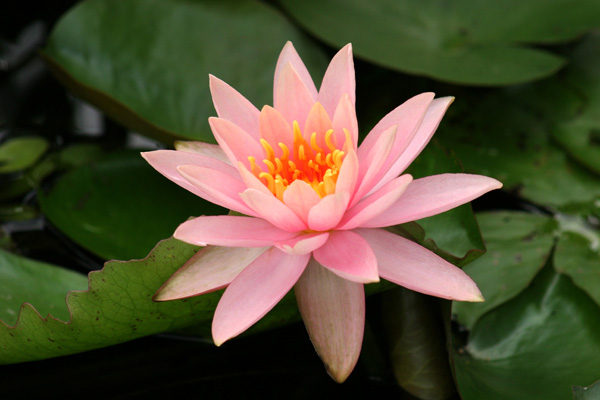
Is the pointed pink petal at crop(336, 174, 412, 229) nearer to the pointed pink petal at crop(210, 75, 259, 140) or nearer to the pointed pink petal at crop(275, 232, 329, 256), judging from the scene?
the pointed pink petal at crop(275, 232, 329, 256)

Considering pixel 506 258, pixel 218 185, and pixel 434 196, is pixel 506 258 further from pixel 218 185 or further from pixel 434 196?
pixel 218 185

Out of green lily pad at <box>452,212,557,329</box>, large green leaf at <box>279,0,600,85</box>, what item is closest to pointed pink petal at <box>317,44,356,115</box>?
green lily pad at <box>452,212,557,329</box>

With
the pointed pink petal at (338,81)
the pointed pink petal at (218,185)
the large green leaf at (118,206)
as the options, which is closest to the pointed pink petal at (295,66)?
the pointed pink petal at (338,81)

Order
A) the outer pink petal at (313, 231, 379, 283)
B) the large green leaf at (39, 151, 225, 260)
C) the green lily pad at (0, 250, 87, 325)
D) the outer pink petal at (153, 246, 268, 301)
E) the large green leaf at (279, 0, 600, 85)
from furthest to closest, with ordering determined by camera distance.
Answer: the large green leaf at (279, 0, 600, 85) < the large green leaf at (39, 151, 225, 260) < the green lily pad at (0, 250, 87, 325) < the outer pink petal at (153, 246, 268, 301) < the outer pink petal at (313, 231, 379, 283)

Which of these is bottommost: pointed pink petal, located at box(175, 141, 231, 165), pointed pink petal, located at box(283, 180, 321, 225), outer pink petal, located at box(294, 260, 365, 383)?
outer pink petal, located at box(294, 260, 365, 383)

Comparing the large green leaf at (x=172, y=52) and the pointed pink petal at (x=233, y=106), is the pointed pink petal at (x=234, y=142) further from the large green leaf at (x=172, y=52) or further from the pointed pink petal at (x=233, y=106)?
the large green leaf at (x=172, y=52)

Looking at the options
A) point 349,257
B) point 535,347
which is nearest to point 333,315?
point 349,257

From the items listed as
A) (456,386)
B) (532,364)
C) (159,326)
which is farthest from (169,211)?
(532,364)

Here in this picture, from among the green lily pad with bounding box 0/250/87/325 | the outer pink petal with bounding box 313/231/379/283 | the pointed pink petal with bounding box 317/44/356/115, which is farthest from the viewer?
the green lily pad with bounding box 0/250/87/325
